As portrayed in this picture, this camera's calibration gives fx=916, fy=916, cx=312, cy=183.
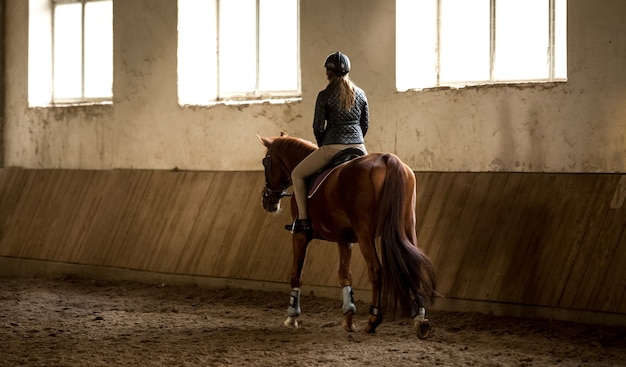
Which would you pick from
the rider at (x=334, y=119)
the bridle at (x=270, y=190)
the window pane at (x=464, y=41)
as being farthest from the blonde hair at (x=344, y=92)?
the window pane at (x=464, y=41)

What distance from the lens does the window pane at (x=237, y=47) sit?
11.4m

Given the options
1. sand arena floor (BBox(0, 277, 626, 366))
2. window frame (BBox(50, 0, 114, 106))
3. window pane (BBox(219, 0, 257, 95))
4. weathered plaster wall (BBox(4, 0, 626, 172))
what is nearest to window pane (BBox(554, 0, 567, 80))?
weathered plaster wall (BBox(4, 0, 626, 172))

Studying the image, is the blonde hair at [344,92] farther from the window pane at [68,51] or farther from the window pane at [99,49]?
the window pane at [68,51]

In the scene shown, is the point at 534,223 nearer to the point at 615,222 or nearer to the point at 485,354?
the point at 615,222

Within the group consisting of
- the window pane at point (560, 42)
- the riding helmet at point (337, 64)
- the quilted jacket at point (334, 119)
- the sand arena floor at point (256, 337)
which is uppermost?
the window pane at point (560, 42)

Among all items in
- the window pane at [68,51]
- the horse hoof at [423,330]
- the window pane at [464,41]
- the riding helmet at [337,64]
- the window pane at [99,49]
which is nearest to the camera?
the horse hoof at [423,330]

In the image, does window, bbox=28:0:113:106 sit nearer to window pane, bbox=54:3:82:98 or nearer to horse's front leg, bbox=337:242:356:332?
window pane, bbox=54:3:82:98

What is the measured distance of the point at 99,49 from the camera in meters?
12.8

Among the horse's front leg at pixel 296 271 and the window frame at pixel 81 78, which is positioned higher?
the window frame at pixel 81 78

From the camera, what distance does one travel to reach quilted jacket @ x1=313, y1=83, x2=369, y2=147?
7.86 metres

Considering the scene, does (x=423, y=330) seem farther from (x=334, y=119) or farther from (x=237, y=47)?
(x=237, y=47)

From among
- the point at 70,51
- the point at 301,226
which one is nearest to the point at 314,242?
the point at 301,226

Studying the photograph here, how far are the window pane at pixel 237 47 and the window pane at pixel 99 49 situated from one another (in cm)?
191

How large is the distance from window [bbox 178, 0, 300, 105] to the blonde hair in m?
3.05
